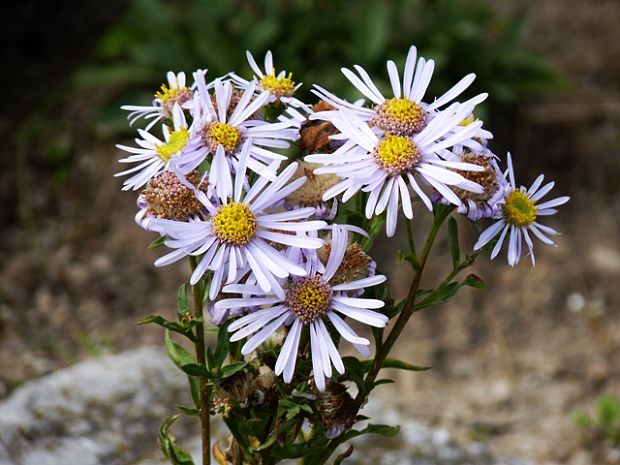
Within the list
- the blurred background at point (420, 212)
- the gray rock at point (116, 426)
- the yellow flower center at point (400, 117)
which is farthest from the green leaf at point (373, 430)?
the blurred background at point (420, 212)

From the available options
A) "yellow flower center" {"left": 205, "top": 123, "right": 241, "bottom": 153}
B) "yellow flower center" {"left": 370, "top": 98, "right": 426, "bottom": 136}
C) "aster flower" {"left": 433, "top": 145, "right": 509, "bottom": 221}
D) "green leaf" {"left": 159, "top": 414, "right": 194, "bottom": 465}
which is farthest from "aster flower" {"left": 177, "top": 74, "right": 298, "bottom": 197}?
"green leaf" {"left": 159, "top": 414, "right": 194, "bottom": 465}

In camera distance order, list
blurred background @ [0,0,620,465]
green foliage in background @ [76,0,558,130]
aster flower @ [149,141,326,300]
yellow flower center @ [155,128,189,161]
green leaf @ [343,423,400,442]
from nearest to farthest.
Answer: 1. aster flower @ [149,141,326,300]
2. yellow flower center @ [155,128,189,161]
3. green leaf @ [343,423,400,442]
4. blurred background @ [0,0,620,465]
5. green foliage in background @ [76,0,558,130]

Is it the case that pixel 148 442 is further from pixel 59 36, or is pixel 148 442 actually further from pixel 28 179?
pixel 59 36

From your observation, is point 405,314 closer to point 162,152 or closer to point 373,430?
point 373,430

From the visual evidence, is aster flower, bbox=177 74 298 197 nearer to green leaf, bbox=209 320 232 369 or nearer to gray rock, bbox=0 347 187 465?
green leaf, bbox=209 320 232 369

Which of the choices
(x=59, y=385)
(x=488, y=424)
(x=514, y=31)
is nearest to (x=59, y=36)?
(x=514, y=31)

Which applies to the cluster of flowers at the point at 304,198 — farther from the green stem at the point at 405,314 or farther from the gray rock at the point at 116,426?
the gray rock at the point at 116,426
